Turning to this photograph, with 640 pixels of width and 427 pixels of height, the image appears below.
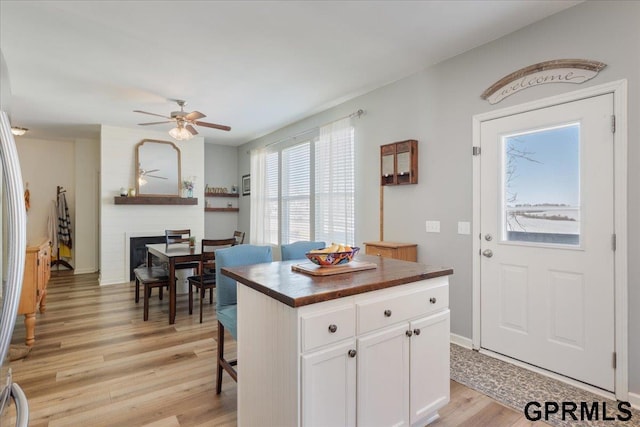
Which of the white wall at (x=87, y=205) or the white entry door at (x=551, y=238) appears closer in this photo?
the white entry door at (x=551, y=238)

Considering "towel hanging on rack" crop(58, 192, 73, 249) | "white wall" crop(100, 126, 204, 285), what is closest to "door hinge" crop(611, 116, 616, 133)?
"white wall" crop(100, 126, 204, 285)

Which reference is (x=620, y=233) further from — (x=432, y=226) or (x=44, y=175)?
(x=44, y=175)

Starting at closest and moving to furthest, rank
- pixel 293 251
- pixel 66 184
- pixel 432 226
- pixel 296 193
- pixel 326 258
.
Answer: pixel 326 258
pixel 293 251
pixel 432 226
pixel 296 193
pixel 66 184

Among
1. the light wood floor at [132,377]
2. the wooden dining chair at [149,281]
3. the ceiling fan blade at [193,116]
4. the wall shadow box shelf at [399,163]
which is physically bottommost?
the light wood floor at [132,377]

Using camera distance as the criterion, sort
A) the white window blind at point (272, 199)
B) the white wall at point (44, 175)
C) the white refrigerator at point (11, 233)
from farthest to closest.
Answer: the white wall at point (44, 175)
the white window blind at point (272, 199)
the white refrigerator at point (11, 233)

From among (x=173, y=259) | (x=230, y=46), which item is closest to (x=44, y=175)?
(x=173, y=259)

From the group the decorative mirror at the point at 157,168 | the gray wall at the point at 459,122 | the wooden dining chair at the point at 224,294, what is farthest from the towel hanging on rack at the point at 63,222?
the wooden dining chair at the point at 224,294

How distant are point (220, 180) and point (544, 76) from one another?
6171 mm

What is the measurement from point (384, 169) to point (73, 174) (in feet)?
21.6

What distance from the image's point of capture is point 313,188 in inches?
198

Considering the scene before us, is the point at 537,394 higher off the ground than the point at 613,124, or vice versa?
the point at 613,124

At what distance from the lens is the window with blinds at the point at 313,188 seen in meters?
4.31

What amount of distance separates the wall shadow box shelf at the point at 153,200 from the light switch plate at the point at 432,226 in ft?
15.1

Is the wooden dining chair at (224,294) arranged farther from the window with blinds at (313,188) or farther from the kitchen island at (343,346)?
the window with blinds at (313,188)
